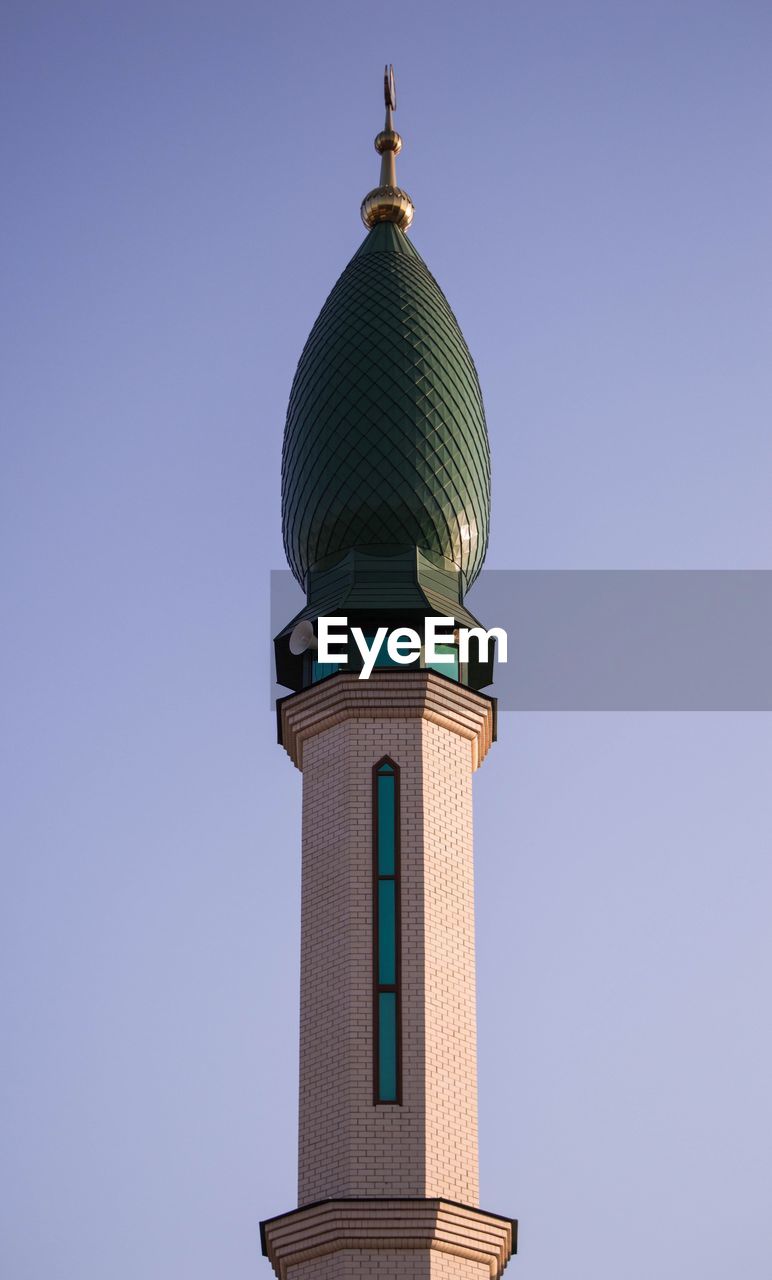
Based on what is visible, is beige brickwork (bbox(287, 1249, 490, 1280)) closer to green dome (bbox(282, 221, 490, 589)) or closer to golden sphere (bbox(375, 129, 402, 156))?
green dome (bbox(282, 221, 490, 589))

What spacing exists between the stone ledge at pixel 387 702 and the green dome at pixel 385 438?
2.33 metres

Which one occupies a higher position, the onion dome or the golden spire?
the golden spire

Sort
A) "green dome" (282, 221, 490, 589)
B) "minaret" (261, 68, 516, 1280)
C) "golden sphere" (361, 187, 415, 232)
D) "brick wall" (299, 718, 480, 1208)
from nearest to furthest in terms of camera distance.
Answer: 1. "minaret" (261, 68, 516, 1280)
2. "brick wall" (299, 718, 480, 1208)
3. "green dome" (282, 221, 490, 589)
4. "golden sphere" (361, 187, 415, 232)

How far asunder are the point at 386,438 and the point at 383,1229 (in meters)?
10.8

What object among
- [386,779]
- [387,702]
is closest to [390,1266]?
[386,779]

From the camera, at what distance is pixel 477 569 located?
29766mm

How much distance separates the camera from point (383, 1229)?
2375 cm

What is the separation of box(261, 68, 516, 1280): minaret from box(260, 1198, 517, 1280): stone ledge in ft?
0.07

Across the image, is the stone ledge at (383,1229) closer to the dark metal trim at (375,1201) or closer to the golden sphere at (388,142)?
the dark metal trim at (375,1201)

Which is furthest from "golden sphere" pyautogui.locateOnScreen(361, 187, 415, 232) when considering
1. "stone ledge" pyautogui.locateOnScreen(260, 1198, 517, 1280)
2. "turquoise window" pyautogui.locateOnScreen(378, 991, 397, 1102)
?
"stone ledge" pyautogui.locateOnScreen(260, 1198, 517, 1280)

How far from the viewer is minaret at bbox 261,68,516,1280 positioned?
2422cm

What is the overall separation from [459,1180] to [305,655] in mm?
7477

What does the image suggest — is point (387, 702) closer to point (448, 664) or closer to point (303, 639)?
point (448, 664)

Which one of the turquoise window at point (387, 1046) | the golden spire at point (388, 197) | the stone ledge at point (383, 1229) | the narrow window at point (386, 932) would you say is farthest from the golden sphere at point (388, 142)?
the stone ledge at point (383, 1229)
